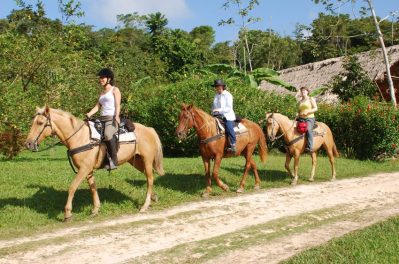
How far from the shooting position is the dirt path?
5906mm

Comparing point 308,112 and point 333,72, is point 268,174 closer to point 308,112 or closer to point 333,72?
point 308,112

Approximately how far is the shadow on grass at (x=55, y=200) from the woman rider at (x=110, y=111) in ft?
4.02

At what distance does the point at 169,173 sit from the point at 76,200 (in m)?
3.50

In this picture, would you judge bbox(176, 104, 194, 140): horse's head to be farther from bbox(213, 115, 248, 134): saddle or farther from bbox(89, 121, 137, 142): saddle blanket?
bbox(89, 121, 137, 142): saddle blanket

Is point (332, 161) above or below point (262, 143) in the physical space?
below

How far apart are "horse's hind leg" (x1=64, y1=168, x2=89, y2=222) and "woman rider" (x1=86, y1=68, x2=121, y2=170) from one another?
54 cm

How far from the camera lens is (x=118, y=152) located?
8570mm

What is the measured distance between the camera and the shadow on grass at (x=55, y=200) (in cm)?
852

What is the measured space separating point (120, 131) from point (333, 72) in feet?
76.4

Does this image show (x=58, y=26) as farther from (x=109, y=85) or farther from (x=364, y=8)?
(x=364, y=8)

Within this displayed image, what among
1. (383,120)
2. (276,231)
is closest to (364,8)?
(383,120)

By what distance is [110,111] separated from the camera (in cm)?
837

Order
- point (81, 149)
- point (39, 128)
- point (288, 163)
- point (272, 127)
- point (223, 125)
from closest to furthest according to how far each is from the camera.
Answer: point (39, 128) → point (81, 149) → point (223, 125) → point (272, 127) → point (288, 163)

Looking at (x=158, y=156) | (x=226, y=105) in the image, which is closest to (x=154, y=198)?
(x=158, y=156)
